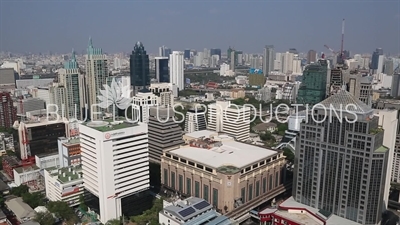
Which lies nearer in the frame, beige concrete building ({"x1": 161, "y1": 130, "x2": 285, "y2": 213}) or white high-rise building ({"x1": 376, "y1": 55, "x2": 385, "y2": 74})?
beige concrete building ({"x1": 161, "y1": 130, "x2": 285, "y2": 213})

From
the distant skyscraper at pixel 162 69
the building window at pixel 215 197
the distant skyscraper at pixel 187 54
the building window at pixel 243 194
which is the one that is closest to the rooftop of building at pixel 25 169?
the building window at pixel 215 197

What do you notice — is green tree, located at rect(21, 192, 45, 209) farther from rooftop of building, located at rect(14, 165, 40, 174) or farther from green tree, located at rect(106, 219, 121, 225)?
green tree, located at rect(106, 219, 121, 225)

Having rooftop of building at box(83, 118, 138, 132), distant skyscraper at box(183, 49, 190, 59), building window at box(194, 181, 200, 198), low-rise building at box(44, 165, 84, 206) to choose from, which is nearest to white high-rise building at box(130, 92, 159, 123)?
low-rise building at box(44, 165, 84, 206)

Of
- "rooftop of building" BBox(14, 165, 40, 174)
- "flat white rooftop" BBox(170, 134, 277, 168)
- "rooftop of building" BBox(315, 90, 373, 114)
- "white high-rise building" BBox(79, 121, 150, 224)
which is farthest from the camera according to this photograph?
"rooftop of building" BBox(14, 165, 40, 174)

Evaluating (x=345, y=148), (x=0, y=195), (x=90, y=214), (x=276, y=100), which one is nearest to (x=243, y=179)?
(x=345, y=148)

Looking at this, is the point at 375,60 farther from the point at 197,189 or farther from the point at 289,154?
the point at 197,189

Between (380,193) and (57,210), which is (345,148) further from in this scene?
(57,210)

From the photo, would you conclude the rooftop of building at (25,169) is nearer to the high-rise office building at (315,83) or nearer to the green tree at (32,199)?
the green tree at (32,199)
